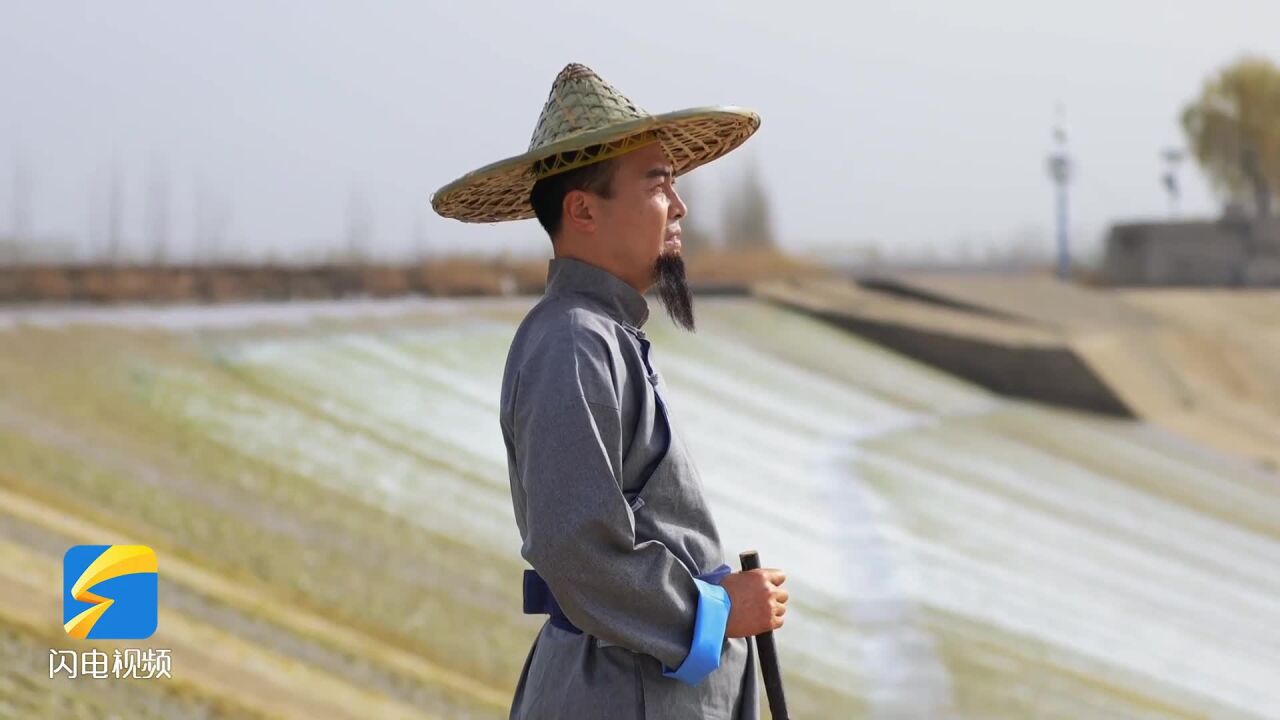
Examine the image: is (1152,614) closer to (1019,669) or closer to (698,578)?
(1019,669)

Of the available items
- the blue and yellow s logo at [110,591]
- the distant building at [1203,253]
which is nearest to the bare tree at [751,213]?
the distant building at [1203,253]

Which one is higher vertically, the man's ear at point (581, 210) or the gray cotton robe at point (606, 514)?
the man's ear at point (581, 210)

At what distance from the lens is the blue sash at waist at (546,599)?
204 centimetres

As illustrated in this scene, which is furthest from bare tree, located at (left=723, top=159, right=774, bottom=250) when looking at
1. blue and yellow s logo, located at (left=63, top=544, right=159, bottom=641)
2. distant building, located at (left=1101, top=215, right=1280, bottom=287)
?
blue and yellow s logo, located at (left=63, top=544, right=159, bottom=641)

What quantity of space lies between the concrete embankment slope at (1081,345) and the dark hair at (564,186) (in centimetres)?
1817

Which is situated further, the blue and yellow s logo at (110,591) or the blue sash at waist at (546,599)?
A: the blue and yellow s logo at (110,591)

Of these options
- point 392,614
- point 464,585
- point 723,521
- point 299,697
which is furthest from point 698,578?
point 723,521

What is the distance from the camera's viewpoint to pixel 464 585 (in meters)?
6.78

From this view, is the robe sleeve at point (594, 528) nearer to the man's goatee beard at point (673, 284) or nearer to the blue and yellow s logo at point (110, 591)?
the man's goatee beard at point (673, 284)

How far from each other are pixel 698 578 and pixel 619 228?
51 centimetres

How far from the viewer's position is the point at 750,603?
198 centimetres

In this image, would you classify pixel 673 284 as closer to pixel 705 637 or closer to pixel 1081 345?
pixel 705 637

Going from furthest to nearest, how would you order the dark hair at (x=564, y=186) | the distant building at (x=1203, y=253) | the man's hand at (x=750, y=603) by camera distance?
the distant building at (x=1203, y=253) < the dark hair at (x=564, y=186) < the man's hand at (x=750, y=603)

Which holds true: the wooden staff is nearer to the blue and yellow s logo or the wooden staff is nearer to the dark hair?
the dark hair
